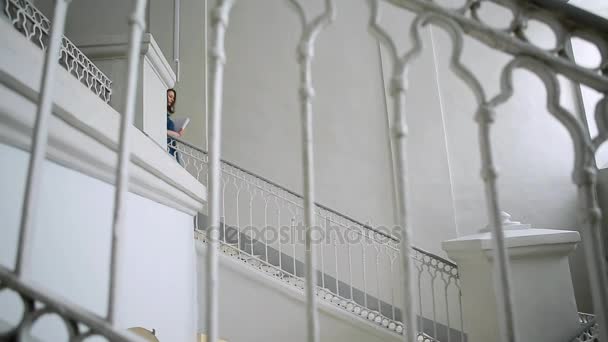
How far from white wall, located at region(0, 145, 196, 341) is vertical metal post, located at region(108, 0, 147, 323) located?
1cm

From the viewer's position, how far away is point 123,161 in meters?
0.58

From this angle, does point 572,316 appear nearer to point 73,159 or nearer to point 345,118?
point 73,159

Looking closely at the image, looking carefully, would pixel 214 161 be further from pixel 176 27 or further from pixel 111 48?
pixel 176 27

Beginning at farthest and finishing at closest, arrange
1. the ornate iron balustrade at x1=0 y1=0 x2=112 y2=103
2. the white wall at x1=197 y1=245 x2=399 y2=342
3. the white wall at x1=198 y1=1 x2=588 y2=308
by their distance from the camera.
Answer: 1. the white wall at x1=198 y1=1 x2=588 y2=308
2. the white wall at x1=197 y1=245 x2=399 y2=342
3. the ornate iron balustrade at x1=0 y1=0 x2=112 y2=103

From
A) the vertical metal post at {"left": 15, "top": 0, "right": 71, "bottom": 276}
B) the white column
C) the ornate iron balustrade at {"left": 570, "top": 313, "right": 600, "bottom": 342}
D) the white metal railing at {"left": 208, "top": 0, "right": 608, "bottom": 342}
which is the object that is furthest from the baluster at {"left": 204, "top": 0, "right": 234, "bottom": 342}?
the ornate iron balustrade at {"left": 570, "top": 313, "right": 600, "bottom": 342}

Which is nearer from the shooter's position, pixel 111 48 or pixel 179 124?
pixel 111 48

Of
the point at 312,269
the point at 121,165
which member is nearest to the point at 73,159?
the point at 121,165

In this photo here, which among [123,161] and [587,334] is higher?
[123,161]

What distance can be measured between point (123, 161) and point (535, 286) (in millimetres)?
1350

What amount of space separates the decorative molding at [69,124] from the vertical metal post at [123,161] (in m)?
0.33

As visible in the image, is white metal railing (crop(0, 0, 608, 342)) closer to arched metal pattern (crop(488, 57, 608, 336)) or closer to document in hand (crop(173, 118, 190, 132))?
arched metal pattern (crop(488, 57, 608, 336))

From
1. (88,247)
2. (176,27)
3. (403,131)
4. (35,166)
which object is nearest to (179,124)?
(176,27)

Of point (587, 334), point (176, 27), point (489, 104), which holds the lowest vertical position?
point (587, 334)

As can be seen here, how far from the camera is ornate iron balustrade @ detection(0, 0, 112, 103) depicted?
1121mm
